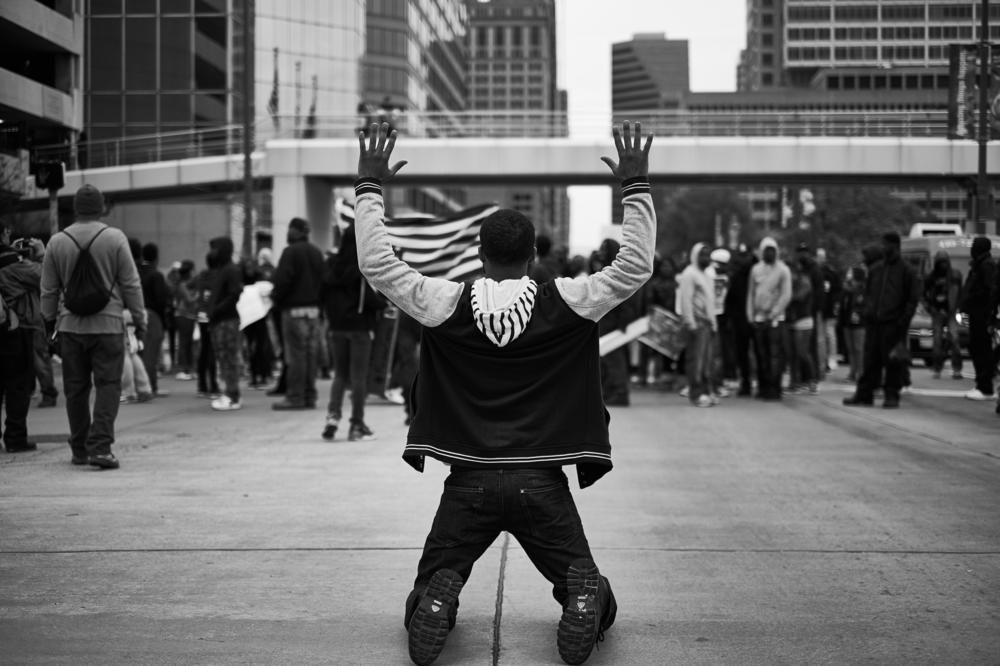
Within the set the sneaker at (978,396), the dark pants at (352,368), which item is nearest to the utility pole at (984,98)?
the sneaker at (978,396)

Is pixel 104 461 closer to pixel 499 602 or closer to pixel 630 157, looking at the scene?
pixel 499 602

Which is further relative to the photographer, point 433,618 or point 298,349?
point 298,349

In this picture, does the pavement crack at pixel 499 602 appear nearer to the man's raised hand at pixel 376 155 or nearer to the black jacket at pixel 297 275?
the man's raised hand at pixel 376 155

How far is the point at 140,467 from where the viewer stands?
9.61 m

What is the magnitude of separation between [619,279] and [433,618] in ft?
4.42

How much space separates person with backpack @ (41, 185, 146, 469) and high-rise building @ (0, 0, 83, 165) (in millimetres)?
13255

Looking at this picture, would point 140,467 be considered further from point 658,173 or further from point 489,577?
point 658,173

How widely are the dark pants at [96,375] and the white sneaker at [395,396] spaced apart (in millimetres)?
6575

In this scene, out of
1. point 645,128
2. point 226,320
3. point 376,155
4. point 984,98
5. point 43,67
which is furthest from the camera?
point 645,128

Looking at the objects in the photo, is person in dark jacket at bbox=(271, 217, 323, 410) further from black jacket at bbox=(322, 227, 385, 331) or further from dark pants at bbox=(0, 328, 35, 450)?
dark pants at bbox=(0, 328, 35, 450)

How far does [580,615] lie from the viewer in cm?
436

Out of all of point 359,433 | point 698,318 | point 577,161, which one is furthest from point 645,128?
point 359,433

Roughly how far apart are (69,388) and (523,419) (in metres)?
5.72

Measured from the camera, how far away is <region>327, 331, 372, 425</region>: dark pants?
1139cm
